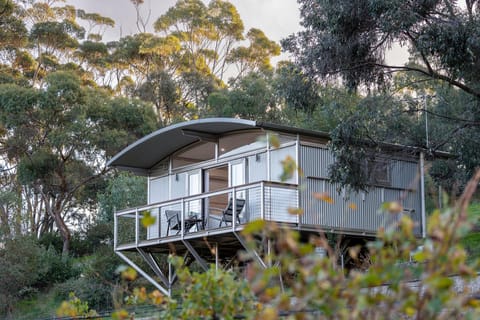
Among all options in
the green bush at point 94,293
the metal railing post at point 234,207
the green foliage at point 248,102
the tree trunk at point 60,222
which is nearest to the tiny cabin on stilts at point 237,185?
the metal railing post at point 234,207

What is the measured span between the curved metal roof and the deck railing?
1283 millimetres

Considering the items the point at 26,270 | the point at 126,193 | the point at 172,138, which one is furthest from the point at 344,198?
the point at 126,193

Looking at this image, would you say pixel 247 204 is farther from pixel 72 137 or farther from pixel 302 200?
pixel 72 137

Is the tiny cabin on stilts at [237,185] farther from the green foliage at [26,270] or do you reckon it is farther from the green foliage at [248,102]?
the green foliage at [248,102]

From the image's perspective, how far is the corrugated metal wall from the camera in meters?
16.8

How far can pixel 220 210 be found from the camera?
62.0 feet

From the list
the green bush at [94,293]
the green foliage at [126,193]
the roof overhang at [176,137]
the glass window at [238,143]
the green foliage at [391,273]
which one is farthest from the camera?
the green foliage at [126,193]

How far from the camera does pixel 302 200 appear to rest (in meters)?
16.7

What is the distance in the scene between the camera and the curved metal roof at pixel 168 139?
18.0m

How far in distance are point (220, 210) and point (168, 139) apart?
6.94 feet

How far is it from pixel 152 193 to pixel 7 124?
593 inches

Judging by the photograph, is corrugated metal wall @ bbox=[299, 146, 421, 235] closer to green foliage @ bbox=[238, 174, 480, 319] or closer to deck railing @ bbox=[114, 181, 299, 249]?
deck railing @ bbox=[114, 181, 299, 249]

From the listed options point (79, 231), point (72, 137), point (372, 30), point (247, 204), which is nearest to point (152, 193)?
point (247, 204)

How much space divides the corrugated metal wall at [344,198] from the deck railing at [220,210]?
0.44 meters
